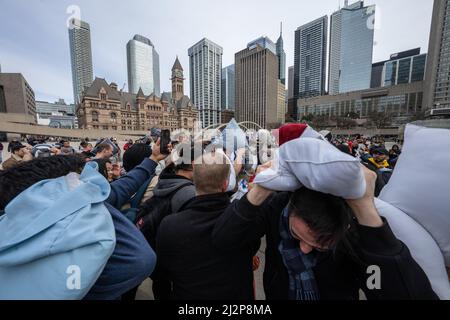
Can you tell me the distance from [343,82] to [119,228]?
92.3 metres

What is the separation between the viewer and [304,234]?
3.51ft

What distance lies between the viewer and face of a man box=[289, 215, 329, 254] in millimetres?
1042

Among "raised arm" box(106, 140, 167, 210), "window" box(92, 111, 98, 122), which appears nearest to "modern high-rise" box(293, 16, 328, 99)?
"window" box(92, 111, 98, 122)

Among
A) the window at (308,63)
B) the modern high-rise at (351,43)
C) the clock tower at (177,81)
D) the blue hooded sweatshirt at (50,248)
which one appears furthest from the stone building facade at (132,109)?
the window at (308,63)

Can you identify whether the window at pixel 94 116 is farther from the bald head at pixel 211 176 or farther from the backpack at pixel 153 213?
the bald head at pixel 211 176

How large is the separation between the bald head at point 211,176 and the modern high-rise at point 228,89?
121m

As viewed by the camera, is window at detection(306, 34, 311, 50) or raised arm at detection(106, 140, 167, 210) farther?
window at detection(306, 34, 311, 50)

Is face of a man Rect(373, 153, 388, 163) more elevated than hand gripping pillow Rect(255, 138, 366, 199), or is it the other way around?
hand gripping pillow Rect(255, 138, 366, 199)

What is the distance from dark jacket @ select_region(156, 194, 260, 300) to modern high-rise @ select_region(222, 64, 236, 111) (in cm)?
12087

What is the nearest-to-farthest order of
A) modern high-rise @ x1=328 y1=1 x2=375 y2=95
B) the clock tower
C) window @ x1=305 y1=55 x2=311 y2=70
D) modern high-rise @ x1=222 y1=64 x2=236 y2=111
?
modern high-rise @ x1=328 y1=1 x2=375 y2=95
the clock tower
window @ x1=305 y1=55 x2=311 y2=70
modern high-rise @ x1=222 y1=64 x2=236 y2=111

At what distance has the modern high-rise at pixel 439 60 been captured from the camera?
2029 inches

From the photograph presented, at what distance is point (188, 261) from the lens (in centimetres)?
131

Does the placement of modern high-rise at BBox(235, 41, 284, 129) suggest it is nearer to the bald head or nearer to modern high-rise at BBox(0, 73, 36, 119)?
modern high-rise at BBox(0, 73, 36, 119)

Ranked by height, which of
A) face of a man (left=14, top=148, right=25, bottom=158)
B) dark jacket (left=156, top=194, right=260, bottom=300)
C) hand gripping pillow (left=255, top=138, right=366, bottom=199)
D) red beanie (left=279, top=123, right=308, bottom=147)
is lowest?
dark jacket (left=156, top=194, right=260, bottom=300)
